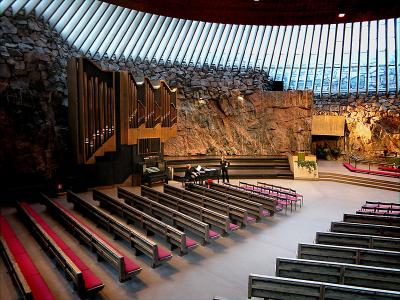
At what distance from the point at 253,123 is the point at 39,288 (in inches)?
540

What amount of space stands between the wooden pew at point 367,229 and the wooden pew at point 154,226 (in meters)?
2.96

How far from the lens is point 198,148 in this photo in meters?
16.2

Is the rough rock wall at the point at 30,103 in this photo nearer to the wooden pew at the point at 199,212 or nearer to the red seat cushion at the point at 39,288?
the wooden pew at the point at 199,212

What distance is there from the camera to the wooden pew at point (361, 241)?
17.3 ft

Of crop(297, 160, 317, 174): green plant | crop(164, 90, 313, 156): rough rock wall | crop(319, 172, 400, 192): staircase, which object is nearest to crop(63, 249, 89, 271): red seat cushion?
crop(297, 160, 317, 174): green plant

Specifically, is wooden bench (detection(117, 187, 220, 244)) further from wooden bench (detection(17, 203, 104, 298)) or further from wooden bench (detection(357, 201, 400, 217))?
wooden bench (detection(357, 201, 400, 217))

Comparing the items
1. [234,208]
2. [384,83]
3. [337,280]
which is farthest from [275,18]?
[337,280]

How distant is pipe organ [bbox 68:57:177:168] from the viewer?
9.93 meters

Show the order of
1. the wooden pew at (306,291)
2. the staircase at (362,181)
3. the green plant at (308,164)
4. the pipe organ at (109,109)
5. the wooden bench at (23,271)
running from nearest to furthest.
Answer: the wooden pew at (306,291), the wooden bench at (23,271), the pipe organ at (109,109), the staircase at (362,181), the green plant at (308,164)

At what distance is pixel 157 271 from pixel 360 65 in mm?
16713

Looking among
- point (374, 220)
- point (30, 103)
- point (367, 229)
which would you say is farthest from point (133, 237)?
point (30, 103)

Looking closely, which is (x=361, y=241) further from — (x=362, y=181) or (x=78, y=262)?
(x=362, y=181)

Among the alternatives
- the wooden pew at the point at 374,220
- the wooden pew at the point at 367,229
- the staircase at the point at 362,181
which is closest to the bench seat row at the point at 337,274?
the wooden pew at the point at 367,229

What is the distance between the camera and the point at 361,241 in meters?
5.40
